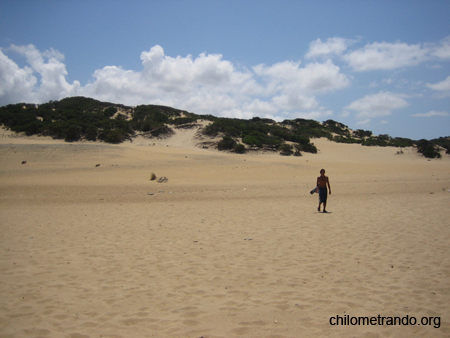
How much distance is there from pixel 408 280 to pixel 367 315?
146 cm

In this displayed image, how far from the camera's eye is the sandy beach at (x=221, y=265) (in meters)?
3.47

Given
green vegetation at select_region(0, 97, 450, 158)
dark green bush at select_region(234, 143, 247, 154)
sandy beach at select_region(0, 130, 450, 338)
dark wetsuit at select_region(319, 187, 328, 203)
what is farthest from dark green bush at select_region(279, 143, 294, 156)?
dark wetsuit at select_region(319, 187, 328, 203)

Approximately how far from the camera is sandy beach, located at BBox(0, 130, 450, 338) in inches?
137

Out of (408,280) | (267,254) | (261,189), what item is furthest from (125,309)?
(261,189)

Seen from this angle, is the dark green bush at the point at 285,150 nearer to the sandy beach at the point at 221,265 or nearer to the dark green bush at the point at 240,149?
the dark green bush at the point at 240,149

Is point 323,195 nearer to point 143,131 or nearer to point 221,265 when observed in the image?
point 221,265

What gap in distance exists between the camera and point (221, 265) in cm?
533

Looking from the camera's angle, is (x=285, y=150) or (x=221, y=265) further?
(x=285, y=150)

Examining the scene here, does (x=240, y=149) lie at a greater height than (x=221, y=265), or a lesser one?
greater

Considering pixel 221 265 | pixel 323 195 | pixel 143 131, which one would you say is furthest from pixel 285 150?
pixel 221 265

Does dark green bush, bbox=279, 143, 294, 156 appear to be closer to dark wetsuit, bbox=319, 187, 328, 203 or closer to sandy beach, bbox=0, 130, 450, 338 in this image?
sandy beach, bbox=0, 130, 450, 338

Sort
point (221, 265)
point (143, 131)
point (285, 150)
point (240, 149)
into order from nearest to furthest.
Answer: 1. point (221, 265)
2. point (240, 149)
3. point (285, 150)
4. point (143, 131)

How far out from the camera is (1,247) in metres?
6.43

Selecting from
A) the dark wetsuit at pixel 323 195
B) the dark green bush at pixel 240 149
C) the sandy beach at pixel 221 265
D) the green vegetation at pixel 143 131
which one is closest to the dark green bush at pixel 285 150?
the green vegetation at pixel 143 131
